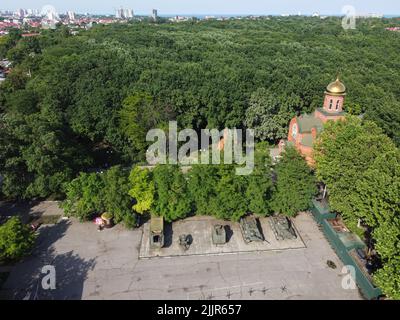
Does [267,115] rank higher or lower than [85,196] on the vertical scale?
higher

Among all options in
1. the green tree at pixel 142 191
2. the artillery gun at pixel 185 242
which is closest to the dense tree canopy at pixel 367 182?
the artillery gun at pixel 185 242

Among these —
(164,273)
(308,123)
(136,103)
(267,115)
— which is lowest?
(164,273)

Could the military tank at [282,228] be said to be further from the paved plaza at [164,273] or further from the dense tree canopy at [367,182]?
the dense tree canopy at [367,182]

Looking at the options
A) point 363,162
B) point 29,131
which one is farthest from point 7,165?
point 363,162

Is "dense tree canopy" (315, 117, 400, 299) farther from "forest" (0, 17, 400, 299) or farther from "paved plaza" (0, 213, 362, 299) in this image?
"paved plaza" (0, 213, 362, 299)

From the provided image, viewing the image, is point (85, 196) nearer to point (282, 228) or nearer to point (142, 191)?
point (142, 191)

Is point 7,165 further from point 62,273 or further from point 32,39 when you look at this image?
point 32,39

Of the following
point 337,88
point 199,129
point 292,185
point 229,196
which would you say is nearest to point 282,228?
point 292,185
